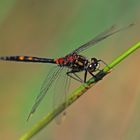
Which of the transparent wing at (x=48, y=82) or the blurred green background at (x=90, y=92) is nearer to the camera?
the transparent wing at (x=48, y=82)

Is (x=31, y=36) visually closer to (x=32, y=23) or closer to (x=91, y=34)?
(x=32, y=23)

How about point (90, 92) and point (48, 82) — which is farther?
point (90, 92)

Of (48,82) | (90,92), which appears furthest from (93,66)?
(90,92)

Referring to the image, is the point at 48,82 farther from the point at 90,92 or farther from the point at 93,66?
the point at 90,92

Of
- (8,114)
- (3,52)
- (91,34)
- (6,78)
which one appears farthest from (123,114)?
(3,52)

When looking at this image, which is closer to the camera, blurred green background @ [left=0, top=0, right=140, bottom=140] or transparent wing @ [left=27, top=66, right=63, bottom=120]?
transparent wing @ [left=27, top=66, right=63, bottom=120]

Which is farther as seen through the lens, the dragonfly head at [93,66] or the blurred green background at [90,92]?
the blurred green background at [90,92]

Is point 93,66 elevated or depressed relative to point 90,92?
elevated

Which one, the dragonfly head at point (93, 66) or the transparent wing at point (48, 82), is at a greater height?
the dragonfly head at point (93, 66)
